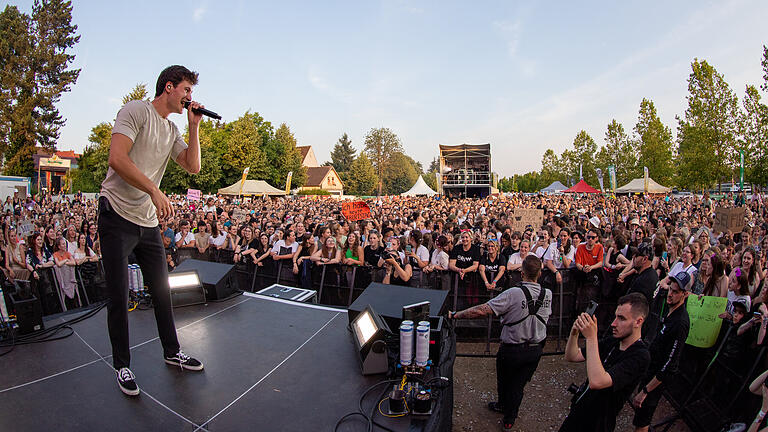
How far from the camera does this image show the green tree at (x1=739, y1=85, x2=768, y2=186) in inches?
865

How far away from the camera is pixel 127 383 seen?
2475mm

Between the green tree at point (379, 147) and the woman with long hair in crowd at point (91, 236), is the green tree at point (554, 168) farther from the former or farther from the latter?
the woman with long hair in crowd at point (91, 236)

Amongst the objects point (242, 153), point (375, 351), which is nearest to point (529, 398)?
point (375, 351)

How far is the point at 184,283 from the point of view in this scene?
172 inches

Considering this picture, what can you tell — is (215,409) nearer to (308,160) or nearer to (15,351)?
(15,351)

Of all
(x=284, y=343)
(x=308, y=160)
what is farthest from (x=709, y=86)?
(x=308, y=160)

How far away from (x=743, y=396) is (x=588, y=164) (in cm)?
5283

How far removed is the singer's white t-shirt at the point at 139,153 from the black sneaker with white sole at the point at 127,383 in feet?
3.17

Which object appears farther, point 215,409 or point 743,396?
point 743,396

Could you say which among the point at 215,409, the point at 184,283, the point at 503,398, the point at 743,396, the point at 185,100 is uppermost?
the point at 185,100

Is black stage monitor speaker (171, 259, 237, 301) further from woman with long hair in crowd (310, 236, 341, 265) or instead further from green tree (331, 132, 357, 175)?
green tree (331, 132, 357, 175)

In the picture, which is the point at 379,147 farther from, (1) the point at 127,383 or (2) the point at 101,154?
(1) the point at 127,383

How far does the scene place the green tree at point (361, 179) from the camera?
65812mm

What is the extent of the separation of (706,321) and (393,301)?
349 centimetres
